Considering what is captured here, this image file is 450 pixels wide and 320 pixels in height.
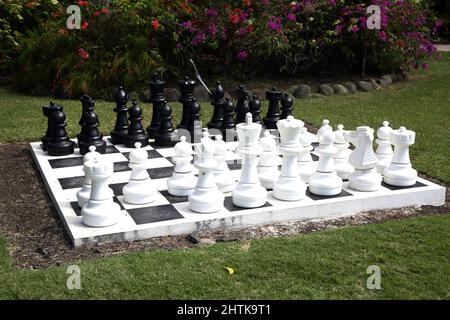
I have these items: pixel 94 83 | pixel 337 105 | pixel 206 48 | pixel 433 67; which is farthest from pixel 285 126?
pixel 433 67

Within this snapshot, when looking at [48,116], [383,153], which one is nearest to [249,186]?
[383,153]

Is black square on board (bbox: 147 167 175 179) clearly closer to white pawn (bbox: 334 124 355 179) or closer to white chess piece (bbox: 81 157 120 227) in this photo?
white chess piece (bbox: 81 157 120 227)

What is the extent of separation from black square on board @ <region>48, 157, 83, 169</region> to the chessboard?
106 mm

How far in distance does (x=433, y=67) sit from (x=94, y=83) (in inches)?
254

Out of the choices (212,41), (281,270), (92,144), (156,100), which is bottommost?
(281,270)

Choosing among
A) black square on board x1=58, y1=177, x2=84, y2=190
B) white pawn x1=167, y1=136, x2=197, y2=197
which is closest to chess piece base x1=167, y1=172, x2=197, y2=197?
white pawn x1=167, y1=136, x2=197, y2=197

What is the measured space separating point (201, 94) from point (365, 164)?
181 inches

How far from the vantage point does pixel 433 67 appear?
1199 cm

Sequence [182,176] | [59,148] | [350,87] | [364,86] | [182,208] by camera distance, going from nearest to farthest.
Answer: [182,208], [182,176], [59,148], [350,87], [364,86]

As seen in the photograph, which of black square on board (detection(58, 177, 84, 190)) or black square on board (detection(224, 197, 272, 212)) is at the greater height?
black square on board (detection(224, 197, 272, 212))

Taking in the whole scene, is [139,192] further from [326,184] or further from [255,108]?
[255,108]

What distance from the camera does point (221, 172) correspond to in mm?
4484

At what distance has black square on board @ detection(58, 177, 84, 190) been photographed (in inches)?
182
